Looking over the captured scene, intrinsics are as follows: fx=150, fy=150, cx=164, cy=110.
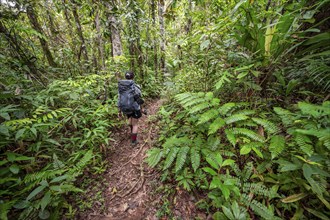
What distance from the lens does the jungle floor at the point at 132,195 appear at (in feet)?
8.07

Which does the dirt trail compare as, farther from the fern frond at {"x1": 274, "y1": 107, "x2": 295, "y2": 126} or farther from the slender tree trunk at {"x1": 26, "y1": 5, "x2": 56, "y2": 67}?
the slender tree trunk at {"x1": 26, "y1": 5, "x2": 56, "y2": 67}

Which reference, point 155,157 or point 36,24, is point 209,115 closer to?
point 155,157

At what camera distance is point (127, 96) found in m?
4.39

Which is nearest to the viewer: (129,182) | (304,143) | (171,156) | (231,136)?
(304,143)

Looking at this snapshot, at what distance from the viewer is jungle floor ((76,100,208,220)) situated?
2460mm

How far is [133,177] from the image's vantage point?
136 inches

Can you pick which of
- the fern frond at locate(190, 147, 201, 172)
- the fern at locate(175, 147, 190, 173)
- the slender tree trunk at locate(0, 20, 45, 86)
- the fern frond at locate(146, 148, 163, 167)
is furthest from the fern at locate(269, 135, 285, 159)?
the slender tree trunk at locate(0, 20, 45, 86)

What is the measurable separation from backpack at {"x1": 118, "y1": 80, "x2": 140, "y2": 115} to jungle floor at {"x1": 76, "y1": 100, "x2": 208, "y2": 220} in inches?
46.3

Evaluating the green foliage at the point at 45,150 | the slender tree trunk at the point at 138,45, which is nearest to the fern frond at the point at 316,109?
the green foliage at the point at 45,150

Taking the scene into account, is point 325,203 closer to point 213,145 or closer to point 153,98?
point 213,145

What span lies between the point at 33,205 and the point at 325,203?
3.82m

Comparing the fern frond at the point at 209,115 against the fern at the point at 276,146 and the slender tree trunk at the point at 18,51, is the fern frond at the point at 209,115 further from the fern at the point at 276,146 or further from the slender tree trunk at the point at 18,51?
the slender tree trunk at the point at 18,51

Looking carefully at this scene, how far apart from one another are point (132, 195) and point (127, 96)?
2560 millimetres

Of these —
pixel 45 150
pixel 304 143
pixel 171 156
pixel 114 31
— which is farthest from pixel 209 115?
pixel 114 31
